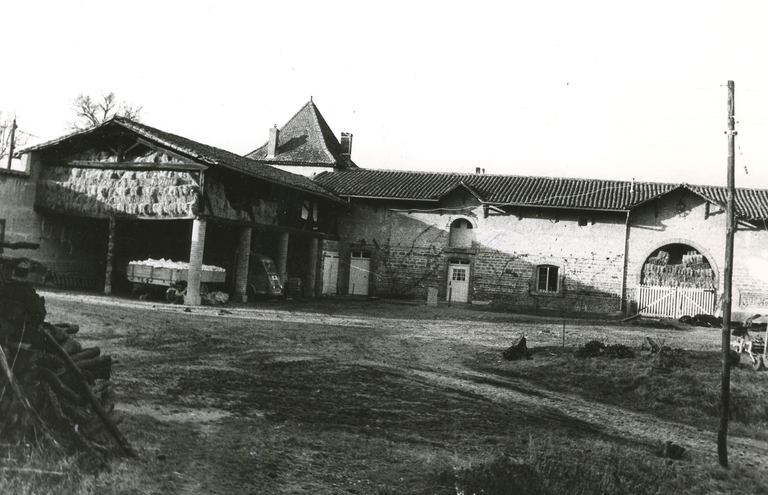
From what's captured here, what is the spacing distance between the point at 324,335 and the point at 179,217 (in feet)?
22.1

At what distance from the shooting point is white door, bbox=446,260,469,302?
2647 cm

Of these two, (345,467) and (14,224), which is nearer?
(345,467)

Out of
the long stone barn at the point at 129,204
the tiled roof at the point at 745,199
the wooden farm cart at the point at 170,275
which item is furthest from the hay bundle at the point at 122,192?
the tiled roof at the point at 745,199

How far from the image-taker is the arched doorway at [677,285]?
2339cm

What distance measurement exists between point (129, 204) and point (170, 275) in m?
2.42

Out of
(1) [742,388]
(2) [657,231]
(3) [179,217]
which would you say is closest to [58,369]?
(1) [742,388]

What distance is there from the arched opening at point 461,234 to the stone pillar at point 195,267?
12600mm

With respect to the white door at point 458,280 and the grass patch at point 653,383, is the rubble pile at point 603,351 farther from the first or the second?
the white door at point 458,280

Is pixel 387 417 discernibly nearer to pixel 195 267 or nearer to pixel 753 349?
pixel 753 349

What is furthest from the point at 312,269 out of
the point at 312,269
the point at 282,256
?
the point at 282,256

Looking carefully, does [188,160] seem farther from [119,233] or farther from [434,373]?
[434,373]

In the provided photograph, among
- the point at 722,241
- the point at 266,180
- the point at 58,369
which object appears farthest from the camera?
the point at 722,241

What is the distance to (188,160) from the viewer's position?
56.3 feet

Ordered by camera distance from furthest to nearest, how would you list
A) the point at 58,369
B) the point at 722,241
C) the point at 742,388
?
the point at 722,241
the point at 742,388
the point at 58,369
